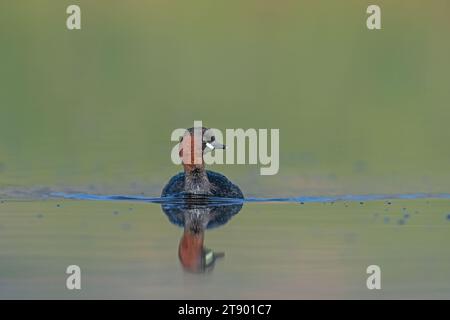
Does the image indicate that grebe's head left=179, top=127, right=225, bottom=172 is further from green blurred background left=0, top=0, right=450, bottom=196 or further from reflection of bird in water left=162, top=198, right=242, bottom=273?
green blurred background left=0, top=0, right=450, bottom=196

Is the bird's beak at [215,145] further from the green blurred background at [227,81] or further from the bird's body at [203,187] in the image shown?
the green blurred background at [227,81]

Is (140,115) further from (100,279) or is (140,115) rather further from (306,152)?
(100,279)

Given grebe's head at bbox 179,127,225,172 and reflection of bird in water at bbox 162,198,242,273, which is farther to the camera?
grebe's head at bbox 179,127,225,172

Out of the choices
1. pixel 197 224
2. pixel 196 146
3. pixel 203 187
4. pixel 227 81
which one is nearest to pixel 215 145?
pixel 196 146

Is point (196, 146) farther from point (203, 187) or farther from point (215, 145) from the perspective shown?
point (203, 187)

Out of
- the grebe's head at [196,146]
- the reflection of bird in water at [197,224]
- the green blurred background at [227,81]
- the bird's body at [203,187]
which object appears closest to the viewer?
the reflection of bird in water at [197,224]

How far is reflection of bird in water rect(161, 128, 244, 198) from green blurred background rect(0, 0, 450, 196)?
113 centimetres

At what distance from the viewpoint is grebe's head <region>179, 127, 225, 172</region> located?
1273cm

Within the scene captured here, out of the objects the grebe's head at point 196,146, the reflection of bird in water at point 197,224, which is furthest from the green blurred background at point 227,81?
the reflection of bird in water at point 197,224

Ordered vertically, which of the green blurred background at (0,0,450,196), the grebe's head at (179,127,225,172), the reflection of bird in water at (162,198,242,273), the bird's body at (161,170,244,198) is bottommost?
the reflection of bird in water at (162,198,242,273)

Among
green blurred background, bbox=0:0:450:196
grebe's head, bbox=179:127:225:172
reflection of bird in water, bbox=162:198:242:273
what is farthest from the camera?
green blurred background, bbox=0:0:450:196

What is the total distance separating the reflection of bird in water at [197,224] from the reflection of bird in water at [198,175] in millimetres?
240

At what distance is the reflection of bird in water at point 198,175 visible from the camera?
12.4 meters

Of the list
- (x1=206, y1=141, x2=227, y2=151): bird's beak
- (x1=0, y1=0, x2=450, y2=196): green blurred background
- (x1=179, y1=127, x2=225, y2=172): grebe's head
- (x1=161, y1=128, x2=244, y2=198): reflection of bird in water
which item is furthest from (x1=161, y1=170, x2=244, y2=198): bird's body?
(x1=0, y1=0, x2=450, y2=196): green blurred background
